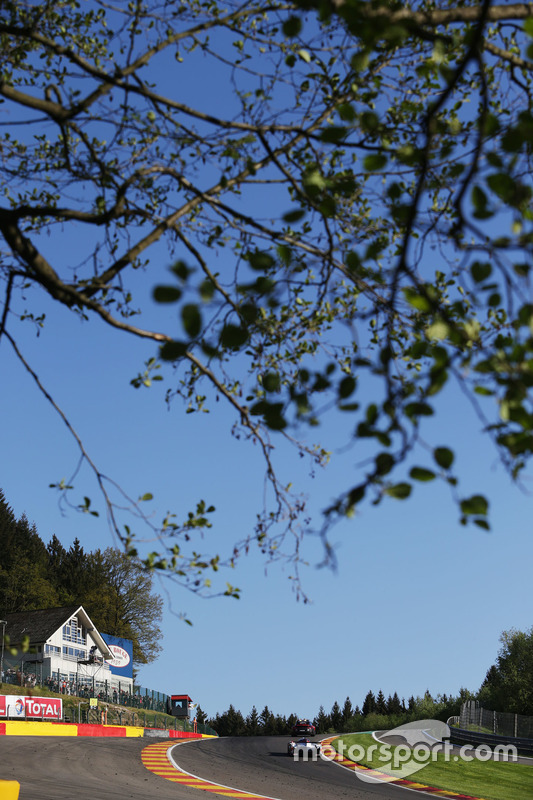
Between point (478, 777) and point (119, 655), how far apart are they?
150 feet

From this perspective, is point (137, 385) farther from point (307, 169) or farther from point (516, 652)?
point (516, 652)

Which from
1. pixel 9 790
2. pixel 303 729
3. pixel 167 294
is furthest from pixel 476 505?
pixel 303 729

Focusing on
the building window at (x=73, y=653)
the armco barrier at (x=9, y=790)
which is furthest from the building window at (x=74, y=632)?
the armco barrier at (x=9, y=790)

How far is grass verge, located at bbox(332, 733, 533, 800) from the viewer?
23406mm

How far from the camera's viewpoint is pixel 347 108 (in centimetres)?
435

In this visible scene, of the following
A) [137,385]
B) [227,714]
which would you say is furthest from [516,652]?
[137,385]

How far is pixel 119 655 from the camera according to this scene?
66.1 metres

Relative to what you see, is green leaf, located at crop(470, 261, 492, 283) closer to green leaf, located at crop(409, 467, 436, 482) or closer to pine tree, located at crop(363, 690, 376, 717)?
green leaf, located at crop(409, 467, 436, 482)

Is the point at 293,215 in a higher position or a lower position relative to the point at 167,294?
higher

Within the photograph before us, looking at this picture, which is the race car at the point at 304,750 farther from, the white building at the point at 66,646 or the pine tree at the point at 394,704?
the pine tree at the point at 394,704

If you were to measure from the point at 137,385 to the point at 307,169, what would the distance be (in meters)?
2.74

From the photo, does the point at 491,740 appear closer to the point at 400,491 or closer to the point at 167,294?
the point at 400,491

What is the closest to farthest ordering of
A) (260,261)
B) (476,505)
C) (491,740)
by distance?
(476,505) < (260,261) < (491,740)

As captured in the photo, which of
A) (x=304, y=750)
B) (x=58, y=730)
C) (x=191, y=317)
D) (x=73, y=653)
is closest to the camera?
(x=191, y=317)
